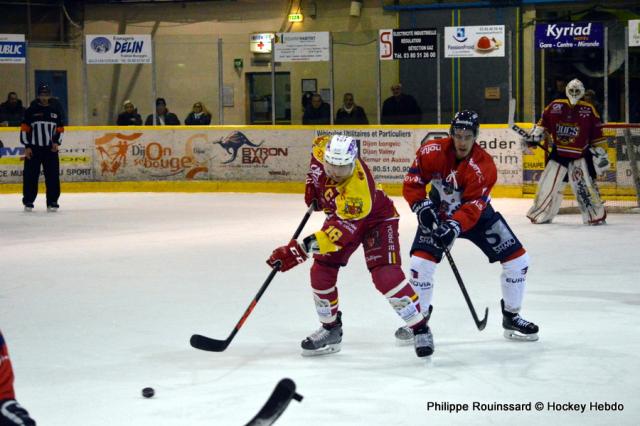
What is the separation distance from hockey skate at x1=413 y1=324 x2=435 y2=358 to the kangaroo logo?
986cm

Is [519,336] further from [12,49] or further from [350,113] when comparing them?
[12,49]

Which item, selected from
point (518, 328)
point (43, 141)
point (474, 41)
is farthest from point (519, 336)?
point (474, 41)

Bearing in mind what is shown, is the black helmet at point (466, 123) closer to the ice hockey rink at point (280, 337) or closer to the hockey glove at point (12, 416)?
the ice hockey rink at point (280, 337)

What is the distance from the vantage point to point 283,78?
15.7m

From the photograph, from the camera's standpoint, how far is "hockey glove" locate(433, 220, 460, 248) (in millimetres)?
5402

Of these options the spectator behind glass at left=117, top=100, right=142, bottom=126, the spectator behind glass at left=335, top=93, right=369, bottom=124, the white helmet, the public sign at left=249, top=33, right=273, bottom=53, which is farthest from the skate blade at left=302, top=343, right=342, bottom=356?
the public sign at left=249, top=33, right=273, bottom=53

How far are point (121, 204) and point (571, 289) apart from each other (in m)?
7.44

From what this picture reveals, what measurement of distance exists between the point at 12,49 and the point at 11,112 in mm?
852

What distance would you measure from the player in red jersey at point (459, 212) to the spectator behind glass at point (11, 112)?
10.5 metres

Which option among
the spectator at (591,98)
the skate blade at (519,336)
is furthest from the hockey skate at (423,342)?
the spectator at (591,98)

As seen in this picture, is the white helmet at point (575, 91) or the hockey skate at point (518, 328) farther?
the white helmet at point (575, 91)

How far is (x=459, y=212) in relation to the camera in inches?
217

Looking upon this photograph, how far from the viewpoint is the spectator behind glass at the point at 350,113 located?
14.8m

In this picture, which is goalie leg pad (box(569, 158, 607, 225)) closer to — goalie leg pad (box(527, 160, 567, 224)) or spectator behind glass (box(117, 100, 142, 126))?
goalie leg pad (box(527, 160, 567, 224))
